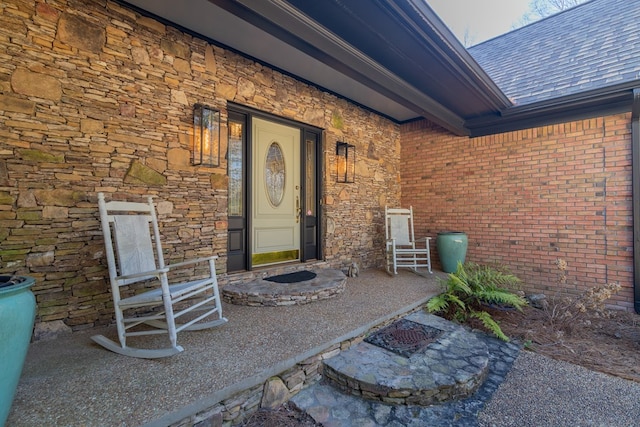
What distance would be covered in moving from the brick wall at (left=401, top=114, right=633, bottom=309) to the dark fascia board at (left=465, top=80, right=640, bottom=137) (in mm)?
95

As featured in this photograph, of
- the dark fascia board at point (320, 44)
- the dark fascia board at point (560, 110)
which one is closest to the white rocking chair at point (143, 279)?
the dark fascia board at point (320, 44)

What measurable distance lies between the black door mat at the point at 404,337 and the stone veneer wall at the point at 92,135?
5.72 feet

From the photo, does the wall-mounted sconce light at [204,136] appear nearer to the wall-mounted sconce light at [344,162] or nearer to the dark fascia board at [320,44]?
the dark fascia board at [320,44]

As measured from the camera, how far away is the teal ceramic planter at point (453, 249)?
14.4 feet

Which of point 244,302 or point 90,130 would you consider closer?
point 90,130

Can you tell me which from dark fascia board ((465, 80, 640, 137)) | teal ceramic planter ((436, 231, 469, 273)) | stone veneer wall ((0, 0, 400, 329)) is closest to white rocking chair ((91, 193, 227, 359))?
stone veneer wall ((0, 0, 400, 329))

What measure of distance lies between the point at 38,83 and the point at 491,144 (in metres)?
5.18

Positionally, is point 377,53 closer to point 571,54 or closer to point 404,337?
point 404,337

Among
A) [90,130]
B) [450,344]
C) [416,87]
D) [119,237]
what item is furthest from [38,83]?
[450,344]

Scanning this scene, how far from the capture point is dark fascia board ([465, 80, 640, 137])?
332 centimetres

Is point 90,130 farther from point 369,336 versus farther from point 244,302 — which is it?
point 369,336

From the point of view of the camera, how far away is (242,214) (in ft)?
11.2

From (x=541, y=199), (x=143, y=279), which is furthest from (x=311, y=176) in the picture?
(x=541, y=199)

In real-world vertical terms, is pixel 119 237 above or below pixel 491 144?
below
